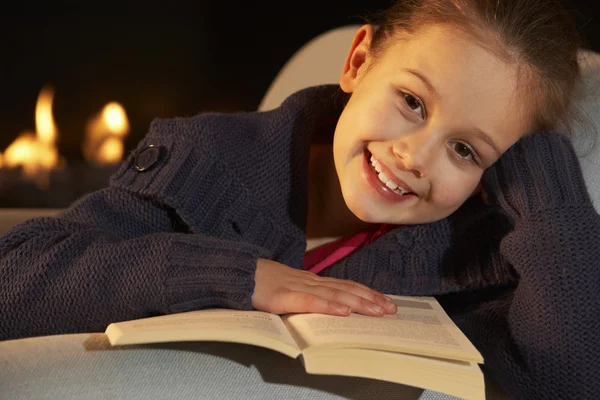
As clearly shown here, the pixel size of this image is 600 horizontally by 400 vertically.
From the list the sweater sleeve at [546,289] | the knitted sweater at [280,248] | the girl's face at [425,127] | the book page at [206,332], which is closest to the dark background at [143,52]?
the knitted sweater at [280,248]

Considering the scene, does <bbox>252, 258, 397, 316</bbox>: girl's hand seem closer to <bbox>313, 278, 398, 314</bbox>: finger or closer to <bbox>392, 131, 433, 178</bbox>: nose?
<bbox>313, 278, 398, 314</bbox>: finger

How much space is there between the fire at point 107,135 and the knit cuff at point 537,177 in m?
1.71

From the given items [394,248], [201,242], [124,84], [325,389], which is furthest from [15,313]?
[124,84]

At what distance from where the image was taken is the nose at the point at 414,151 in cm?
93

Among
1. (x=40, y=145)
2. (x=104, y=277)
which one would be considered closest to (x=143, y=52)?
(x=40, y=145)

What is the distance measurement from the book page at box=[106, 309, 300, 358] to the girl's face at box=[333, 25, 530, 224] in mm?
342

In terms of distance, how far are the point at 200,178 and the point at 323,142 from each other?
0.29 m

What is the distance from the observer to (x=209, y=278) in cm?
76

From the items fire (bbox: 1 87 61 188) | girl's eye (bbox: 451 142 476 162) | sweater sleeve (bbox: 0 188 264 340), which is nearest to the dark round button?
sweater sleeve (bbox: 0 188 264 340)

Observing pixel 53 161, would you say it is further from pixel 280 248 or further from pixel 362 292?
pixel 362 292

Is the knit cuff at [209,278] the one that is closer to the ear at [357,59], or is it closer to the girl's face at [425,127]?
the girl's face at [425,127]

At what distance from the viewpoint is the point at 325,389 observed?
2.32ft

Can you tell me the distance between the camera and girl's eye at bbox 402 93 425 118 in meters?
0.95

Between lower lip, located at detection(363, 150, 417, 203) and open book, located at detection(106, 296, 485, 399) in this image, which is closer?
open book, located at detection(106, 296, 485, 399)
